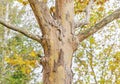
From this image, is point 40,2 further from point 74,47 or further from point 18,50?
point 18,50

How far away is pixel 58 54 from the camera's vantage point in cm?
215

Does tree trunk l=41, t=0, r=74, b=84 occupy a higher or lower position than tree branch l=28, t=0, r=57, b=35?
lower

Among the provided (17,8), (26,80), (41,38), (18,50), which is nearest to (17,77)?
(26,80)

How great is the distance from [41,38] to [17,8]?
23.8 feet

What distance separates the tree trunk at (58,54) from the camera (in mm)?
2117

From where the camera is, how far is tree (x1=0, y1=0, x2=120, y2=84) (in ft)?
6.97

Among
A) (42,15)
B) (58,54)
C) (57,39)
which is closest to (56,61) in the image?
(58,54)

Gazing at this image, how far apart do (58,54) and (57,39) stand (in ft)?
0.38

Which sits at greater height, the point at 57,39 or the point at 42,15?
the point at 42,15

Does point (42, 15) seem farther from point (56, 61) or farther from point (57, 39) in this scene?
point (56, 61)

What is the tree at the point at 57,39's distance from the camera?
6.97 ft

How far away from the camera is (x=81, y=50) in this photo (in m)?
5.97

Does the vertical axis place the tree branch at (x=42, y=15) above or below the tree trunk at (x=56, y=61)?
above

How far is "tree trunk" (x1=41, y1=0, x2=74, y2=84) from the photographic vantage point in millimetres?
2117
